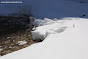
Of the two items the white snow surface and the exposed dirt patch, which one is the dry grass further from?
the white snow surface

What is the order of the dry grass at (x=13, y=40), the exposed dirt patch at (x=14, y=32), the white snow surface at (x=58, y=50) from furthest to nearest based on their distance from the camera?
the exposed dirt patch at (x=14, y=32) < the dry grass at (x=13, y=40) < the white snow surface at (x=58, y=50)

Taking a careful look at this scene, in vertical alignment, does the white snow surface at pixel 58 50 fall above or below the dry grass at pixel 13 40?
above

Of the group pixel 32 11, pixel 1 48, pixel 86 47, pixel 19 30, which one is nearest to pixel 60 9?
pixel 32 11

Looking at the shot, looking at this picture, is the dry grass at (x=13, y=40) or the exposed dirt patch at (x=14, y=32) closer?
the dry grass at (x=13, y=40)

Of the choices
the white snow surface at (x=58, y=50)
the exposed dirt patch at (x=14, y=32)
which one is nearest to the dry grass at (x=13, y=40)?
the exposed dirt patch at (x=14, y=32)

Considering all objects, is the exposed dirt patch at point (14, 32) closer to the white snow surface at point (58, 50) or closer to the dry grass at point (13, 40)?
the dry grass at point (13, 40)

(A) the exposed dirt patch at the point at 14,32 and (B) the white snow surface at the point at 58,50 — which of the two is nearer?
(B) the white snow surface at the point at 58,50

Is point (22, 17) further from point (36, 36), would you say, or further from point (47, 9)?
point (36, 36)

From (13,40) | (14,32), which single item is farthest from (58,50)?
(14,32)

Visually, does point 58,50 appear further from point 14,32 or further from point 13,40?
point 14,32

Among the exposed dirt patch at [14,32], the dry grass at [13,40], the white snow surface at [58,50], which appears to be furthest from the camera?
the exposed dirt patch at [14,32]

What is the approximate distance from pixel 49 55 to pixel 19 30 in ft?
10.1

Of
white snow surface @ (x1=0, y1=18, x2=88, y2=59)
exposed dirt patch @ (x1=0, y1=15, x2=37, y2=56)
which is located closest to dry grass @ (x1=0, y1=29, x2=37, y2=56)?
exposed dirt patch @ (x1=0, y1=15, x2=37, y2=56)

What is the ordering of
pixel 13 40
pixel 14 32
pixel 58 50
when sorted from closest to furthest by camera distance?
pixel 58 50
pixel 13 40
pixel 14 32
